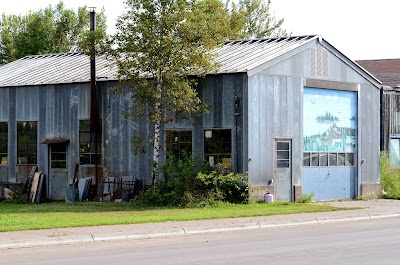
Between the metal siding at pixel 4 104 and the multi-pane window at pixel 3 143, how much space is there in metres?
0.29

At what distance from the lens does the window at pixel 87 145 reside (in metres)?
33.8

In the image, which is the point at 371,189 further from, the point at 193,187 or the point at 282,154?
the point at 193,187

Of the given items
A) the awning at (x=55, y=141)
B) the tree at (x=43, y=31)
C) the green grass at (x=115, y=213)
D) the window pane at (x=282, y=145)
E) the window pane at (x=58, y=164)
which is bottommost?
the green grass at (x=115, y=213)

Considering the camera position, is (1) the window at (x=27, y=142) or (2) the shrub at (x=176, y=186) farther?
(1) the window at (x=27, y=142)

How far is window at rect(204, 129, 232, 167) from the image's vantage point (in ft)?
100

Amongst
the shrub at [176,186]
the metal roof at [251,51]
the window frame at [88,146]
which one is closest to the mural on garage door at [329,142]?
the metal roof at [251,51]

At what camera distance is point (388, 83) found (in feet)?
148

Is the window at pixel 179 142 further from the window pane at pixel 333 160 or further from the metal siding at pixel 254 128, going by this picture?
the window pane at pixel 333 160

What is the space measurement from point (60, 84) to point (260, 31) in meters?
31.7

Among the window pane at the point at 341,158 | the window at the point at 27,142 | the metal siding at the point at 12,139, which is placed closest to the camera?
the window pane at the point at 341,158

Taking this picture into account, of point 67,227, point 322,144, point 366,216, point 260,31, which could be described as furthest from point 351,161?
point 260,31

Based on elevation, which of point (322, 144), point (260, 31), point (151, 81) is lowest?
point (322, 144)

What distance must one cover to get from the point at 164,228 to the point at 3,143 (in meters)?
16.8

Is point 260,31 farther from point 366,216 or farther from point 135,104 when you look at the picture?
point 366,216
